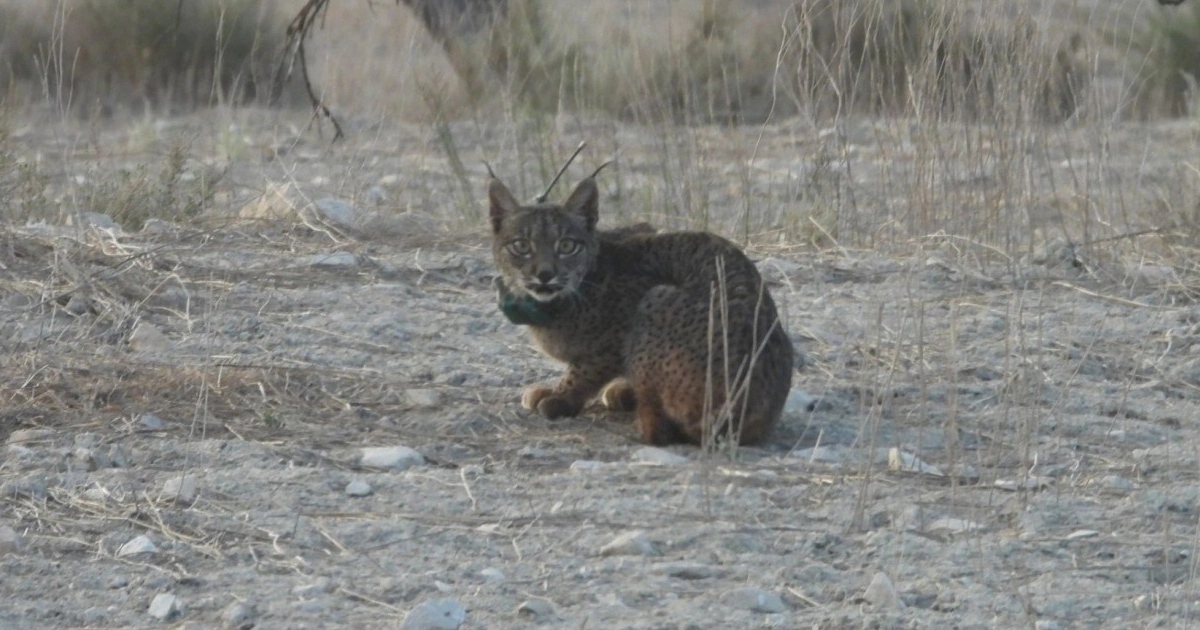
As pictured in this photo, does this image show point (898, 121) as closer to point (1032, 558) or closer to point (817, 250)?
point (817, 250)

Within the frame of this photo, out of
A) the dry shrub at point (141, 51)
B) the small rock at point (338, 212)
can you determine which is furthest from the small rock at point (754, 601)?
the dry shrub at point (141, 51)

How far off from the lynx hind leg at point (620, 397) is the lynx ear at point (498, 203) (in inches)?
22.9

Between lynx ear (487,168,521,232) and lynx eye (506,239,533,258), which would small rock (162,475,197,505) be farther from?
lynx ear (487,168,521,232)

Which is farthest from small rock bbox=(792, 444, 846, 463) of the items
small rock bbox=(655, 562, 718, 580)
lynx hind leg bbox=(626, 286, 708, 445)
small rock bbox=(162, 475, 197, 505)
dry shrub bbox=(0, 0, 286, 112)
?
dry shrub bbox=(0, 0, 286, 112)

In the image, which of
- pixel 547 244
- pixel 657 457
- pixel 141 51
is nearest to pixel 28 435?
pixel 547 244

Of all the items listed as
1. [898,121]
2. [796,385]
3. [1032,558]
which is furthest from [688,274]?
[898,121]

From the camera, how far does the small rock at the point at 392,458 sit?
4.24m

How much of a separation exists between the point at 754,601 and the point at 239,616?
39.8 inches

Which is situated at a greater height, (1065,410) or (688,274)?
(688,274)

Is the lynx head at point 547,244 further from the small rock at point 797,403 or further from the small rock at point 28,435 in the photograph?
the small rock at point 28,435

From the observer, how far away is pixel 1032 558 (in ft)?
11.9

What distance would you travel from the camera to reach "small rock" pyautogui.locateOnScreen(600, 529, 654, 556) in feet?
11.8

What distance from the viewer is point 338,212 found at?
7180 millimetres

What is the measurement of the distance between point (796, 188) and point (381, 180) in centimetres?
287
